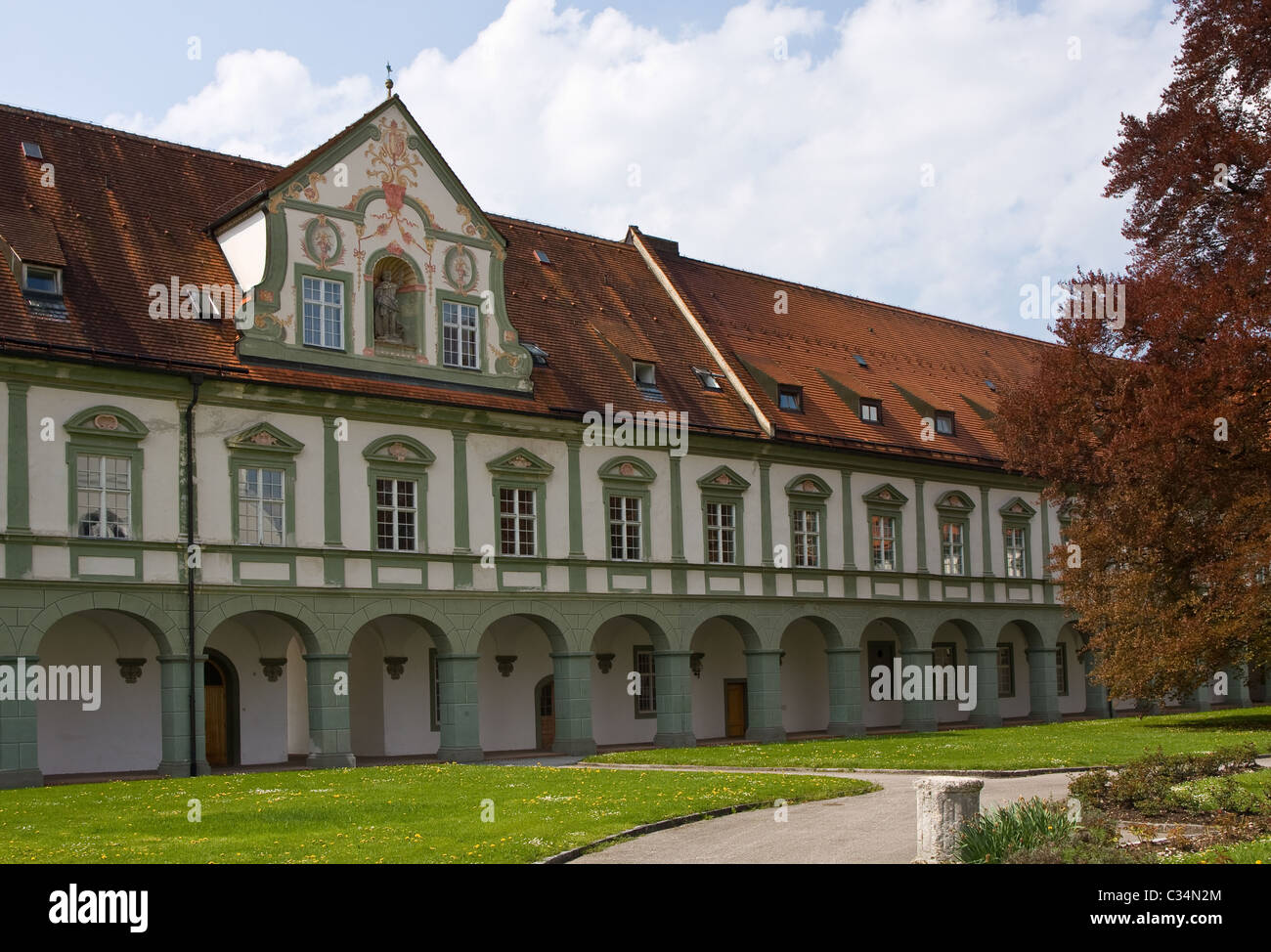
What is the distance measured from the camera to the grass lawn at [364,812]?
14.8 m

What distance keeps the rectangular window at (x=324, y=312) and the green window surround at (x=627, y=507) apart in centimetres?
719

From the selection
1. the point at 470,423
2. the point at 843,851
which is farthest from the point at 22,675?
→ the point at 843,851

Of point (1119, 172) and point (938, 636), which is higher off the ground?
point (1119, 172)

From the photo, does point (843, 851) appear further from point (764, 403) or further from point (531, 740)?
point (764, 403)

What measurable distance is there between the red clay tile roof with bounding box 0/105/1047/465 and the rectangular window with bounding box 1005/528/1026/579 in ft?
8.18

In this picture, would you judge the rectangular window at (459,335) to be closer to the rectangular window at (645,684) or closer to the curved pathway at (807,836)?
the rectangular window at (645,684)

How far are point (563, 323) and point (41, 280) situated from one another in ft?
43.4

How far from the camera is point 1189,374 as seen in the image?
963 inches

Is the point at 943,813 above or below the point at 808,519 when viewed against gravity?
below

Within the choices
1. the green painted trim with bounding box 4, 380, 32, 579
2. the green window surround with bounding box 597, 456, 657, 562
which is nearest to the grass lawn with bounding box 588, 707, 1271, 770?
the green window surround with bounding box 597, 456, 657, 562

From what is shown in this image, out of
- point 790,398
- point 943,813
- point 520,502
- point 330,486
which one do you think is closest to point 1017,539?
point 790,398

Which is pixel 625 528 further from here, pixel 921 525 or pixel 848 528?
pixel 921 525
